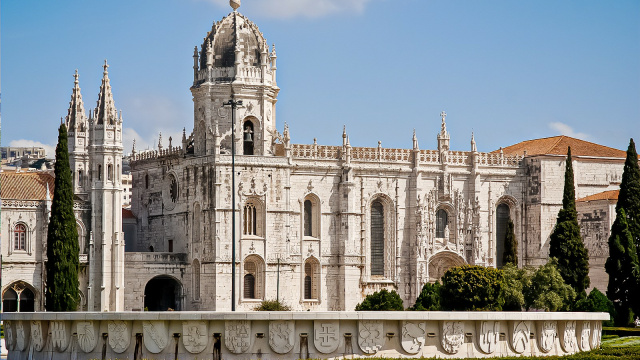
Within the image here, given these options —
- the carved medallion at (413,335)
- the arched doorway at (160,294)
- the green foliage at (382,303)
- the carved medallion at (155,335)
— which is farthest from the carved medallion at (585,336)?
the arched doorway at (160,294)

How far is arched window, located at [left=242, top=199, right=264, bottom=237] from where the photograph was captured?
2827 inches

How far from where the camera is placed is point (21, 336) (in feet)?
137

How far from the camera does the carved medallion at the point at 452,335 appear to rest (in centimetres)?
4041

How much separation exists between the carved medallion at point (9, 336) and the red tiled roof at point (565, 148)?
48.2 metres

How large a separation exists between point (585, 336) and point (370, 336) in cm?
926

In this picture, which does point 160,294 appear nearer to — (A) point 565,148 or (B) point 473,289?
(B) point 473,289

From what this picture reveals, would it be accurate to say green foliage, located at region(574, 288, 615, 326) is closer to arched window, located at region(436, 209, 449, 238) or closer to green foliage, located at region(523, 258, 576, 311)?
green foliage, located at region(523, 258, 576, 311)

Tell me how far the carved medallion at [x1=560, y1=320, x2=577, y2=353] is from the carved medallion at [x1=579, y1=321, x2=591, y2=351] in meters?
0.48

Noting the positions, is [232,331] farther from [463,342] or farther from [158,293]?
[158,293]

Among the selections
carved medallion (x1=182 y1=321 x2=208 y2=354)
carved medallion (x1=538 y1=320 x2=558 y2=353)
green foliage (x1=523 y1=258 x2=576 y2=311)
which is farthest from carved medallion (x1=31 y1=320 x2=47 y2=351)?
green foliage (x1=523 y1=258 x2=576 y2=311)

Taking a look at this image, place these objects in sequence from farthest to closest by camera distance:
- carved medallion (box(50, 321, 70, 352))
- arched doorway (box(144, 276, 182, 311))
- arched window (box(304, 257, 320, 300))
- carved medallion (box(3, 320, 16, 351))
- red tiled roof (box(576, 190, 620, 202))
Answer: red tiled roof (box(576, 190, 620, 202)) < arched window (box(304, 257, 320, 300)) < arched doorway (box(144, 276, 182, 311)) < carved medallion (box(3, 320, 16, 351)) < carved medallion (box(50, 321, 70, 352))

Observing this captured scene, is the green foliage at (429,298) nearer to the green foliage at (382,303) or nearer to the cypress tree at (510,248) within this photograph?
the green foliage at (382,303)

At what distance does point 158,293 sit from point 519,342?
37196 mm

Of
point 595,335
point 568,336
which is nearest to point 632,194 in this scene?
point 595,335
